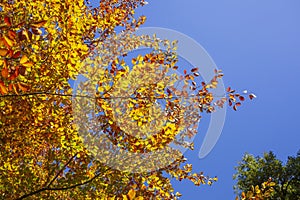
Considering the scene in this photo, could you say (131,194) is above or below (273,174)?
below

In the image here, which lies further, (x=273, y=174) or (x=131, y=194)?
(x=273, y=174)

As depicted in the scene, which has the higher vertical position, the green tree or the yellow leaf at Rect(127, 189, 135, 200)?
the green tree

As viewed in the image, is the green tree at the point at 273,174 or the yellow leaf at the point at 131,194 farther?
the green tree at the point at 273,174

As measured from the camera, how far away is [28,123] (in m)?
7.23

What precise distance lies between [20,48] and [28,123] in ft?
5.96

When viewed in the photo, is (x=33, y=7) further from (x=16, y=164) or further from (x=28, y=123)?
(x=16, y=164)

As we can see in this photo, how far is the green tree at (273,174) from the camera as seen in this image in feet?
91.8

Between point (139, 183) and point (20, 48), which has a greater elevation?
point (20, 48)

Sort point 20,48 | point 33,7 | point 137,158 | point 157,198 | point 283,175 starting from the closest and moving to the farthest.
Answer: point 20,48 → point 33,7 → point 137,158 → point 157,198 → point 283,175

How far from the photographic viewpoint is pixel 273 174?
29.7m

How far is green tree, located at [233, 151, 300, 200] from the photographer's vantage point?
1102 inches

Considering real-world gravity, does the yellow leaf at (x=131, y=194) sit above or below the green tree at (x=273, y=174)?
below

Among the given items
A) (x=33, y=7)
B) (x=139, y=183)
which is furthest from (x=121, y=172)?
(x=33, y=7)

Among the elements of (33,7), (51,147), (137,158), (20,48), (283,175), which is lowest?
(137,158)
